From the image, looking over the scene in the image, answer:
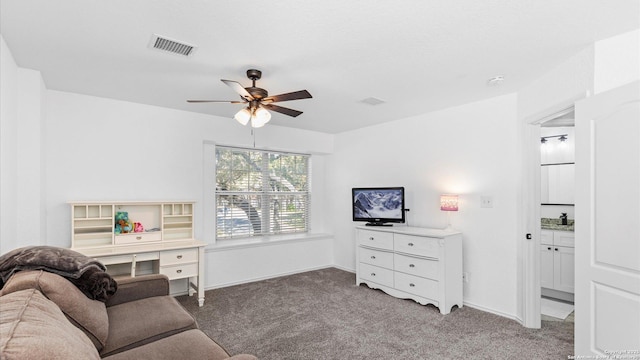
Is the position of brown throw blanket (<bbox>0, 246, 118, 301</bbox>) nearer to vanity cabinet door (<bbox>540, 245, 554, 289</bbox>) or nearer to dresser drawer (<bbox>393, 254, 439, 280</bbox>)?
dresser drawer (<bbox>393, 254, 439, 280</bbox>)

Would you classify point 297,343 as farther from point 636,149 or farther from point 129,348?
point 636,149

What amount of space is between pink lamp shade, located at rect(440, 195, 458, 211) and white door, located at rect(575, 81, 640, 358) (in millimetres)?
1495

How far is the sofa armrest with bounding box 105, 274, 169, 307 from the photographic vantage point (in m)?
2.39

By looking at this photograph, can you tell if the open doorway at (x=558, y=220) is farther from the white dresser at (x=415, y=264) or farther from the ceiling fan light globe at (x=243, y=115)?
the ceiling fan light globe at (x=243, y=115)

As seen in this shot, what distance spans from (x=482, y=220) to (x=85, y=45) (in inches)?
162

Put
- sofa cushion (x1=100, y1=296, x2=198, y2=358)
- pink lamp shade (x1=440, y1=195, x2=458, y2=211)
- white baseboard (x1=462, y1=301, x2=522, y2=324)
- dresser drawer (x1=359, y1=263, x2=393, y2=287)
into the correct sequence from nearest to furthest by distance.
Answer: sofa cushion (x1=100, y1=296, x2=198, y2=358) < white baseboard (x1=462, y1=301, x2=522, y2=324) < pink lamp shade (x1=440, y1=195, x2=458, y2=211) < dresser drawer (x1=359, y1=263, x2=393, y2=287)

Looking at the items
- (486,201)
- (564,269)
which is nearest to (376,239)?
(486,201)

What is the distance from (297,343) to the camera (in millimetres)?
2838

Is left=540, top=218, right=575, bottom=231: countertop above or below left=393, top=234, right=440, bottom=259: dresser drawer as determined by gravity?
above

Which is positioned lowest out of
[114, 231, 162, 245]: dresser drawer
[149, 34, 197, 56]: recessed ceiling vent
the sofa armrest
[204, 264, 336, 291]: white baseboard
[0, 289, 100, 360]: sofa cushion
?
[204, 264, 336, 291]: white baseboard

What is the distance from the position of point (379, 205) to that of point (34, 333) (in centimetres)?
406

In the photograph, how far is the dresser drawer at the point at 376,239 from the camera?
4168 mm

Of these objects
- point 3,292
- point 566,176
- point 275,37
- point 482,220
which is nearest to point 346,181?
point 482,220

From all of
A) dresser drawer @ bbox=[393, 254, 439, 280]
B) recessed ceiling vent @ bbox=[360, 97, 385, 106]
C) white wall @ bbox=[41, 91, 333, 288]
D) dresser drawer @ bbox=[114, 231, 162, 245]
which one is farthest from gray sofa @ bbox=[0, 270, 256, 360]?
recessed ceiling vent @ bbox=[360, 97, 385, 106]
